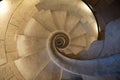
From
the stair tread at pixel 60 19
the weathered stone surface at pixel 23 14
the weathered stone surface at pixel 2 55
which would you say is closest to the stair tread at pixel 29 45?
the weathered stone surface at pixel 23 14

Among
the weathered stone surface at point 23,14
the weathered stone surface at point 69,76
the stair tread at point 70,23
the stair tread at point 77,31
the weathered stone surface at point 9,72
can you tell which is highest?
the weathered stone surface at point 23,14

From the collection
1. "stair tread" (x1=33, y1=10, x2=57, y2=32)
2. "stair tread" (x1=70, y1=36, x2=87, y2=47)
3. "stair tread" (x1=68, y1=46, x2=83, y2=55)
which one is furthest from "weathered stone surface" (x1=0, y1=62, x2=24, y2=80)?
"stair tread" (x1=70, y1=36, x2=87, y2=47)

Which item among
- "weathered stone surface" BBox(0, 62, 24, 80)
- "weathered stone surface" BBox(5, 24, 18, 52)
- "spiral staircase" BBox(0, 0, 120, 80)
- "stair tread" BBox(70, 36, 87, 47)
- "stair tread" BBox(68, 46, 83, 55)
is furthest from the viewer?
"stair tread" BBox(70, 36, 87, 47)

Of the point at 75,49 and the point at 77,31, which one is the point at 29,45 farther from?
the point at 77,31

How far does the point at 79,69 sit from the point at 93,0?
1.61 m

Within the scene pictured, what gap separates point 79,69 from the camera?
4219 millimetres

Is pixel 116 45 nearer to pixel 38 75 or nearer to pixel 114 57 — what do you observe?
pixel 114 57

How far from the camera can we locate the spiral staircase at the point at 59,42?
421cm

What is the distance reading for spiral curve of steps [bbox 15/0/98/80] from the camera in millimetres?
4559

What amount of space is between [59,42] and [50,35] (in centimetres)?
28

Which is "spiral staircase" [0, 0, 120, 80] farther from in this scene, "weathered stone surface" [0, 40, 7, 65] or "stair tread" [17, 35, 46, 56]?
"weathered stone surface" [0, 40, 7, 65]

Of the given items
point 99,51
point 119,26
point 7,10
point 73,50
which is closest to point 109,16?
point 119,26

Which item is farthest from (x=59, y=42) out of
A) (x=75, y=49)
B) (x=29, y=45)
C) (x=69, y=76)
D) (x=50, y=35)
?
(x=69, y=76)

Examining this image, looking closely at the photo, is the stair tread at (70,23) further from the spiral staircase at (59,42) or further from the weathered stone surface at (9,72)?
the weathered stone surface at (9,72)
